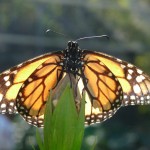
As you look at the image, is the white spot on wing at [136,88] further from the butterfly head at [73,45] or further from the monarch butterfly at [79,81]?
the butterfly head at [73,45]

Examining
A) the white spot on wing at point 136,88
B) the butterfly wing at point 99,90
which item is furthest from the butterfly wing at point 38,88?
the white spot on wing at point 136,88

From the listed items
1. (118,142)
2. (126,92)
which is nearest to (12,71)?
(126,92)

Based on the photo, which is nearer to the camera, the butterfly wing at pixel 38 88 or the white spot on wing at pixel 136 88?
the butterfly wing at pixel 38 88

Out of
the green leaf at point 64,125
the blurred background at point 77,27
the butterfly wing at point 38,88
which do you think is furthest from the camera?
the blurred background at point 77,27

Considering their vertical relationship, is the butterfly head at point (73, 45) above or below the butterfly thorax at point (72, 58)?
above

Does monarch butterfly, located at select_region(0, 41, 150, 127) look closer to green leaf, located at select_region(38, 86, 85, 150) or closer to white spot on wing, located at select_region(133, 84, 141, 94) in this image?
white spot on wing, located at select_region(133, 84, 141, 94)

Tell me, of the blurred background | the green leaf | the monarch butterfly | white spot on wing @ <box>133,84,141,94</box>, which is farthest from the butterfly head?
the blurred background
